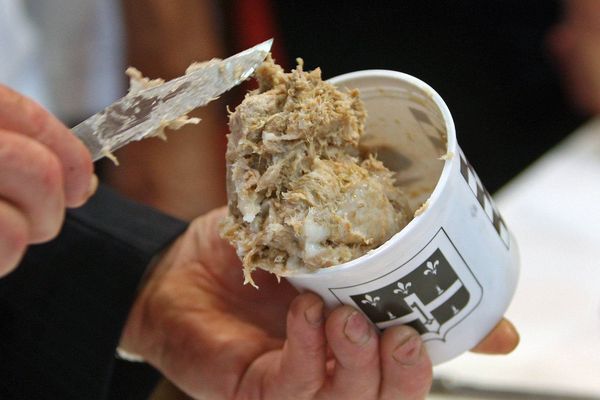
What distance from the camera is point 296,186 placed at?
58 cm

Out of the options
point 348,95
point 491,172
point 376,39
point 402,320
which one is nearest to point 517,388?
point 402,320

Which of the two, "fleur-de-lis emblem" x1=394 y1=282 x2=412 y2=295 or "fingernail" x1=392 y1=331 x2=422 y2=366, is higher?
"fleur-de-lis emblem" x1=394 y1=282 x2=412 y2=295

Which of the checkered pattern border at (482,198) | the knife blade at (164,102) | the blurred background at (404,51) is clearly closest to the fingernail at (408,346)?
the checkered pattern border at (482,198)

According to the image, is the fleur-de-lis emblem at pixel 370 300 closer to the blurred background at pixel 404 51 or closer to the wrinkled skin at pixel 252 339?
the wrinkled skin at pixel 252 339

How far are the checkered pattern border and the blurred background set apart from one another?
0.88 m

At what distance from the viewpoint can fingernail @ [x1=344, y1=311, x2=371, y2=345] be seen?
583 mm

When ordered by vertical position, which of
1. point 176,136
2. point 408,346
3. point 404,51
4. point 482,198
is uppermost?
point 482,198

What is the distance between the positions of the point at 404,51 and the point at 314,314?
101 centimetres

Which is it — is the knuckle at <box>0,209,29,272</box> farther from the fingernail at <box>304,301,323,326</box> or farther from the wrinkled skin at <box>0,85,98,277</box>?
the fingernail at <box>304,301,323,326</box>

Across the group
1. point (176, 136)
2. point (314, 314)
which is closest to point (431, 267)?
point (314, 314)

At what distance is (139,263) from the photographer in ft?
2.65

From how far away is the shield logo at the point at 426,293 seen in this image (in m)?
0.56

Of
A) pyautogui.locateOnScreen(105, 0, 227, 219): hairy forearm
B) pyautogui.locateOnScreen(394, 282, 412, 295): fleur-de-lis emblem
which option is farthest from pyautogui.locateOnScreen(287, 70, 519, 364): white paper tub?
pyautogui.locateOnScreen(105, 0, 227, 219): hairy forearm

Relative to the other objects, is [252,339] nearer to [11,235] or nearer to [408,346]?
[408,346]
